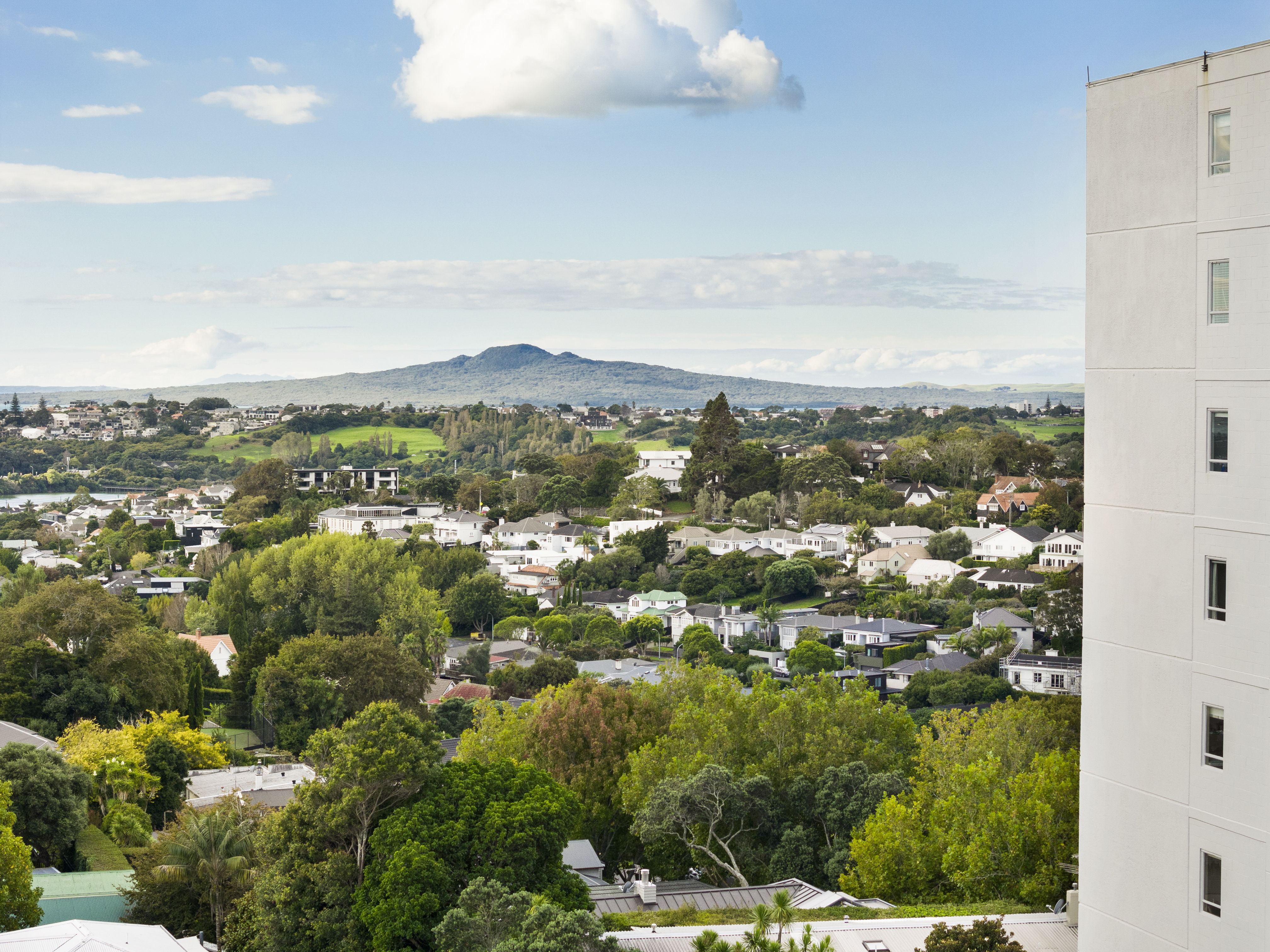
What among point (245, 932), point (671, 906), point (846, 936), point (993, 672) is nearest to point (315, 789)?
point (245, 932)

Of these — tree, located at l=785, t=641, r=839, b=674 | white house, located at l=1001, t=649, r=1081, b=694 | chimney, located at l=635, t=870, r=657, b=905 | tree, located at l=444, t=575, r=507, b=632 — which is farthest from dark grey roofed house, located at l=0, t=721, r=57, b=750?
tree, located at l=444, t=575, r=507, b=632

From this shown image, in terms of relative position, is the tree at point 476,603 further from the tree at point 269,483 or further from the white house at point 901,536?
the tree at point 269,483

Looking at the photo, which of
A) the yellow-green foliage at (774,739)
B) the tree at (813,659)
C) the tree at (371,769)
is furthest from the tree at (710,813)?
the tree at (813,659)

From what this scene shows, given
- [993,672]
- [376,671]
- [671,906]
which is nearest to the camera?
[671,906]

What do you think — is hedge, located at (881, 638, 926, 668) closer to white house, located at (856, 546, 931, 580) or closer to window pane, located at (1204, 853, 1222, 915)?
white house, located at (856, 546, 931, 580)

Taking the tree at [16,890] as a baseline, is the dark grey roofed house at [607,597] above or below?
below

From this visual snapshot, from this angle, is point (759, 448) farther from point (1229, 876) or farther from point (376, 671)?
point (1229, 876)

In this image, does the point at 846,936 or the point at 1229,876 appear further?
the point at 846,936
